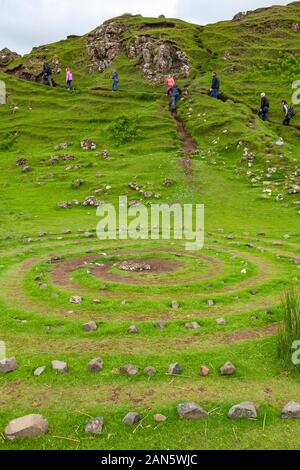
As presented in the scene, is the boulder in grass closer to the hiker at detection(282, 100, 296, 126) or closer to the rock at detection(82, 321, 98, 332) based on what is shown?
the rock at detection(82, 321, 98, 332)

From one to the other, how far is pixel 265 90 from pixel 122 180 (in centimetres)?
3103

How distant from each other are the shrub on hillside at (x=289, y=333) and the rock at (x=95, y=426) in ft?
14.8

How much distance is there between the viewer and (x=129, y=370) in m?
9.98

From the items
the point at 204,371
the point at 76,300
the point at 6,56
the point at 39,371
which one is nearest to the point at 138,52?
the point at 6,56

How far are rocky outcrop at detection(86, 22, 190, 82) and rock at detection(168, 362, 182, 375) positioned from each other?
60.0 metres

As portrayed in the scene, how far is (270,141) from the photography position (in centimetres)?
4291

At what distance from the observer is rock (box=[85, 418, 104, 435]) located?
25.8ft

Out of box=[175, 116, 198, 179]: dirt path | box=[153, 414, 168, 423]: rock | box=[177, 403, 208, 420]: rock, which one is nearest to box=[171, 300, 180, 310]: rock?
box=[177, 403, 208, 420]: rock

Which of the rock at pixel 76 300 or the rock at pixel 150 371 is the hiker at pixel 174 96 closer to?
the rock at pixel 76 300

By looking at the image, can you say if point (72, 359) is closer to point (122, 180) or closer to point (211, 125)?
point (122, 180)

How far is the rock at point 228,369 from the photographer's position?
9.89 m

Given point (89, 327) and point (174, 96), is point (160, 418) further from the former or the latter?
point (174, 96)

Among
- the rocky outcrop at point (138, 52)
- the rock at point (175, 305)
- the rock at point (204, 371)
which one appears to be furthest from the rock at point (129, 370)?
the rocky outcrop at point (138, 52)

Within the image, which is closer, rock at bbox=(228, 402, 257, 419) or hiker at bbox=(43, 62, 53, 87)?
rock at bbox=(228, 402, 257, 419)
